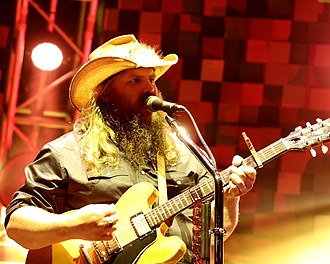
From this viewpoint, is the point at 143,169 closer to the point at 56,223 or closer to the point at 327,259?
the point at 56,223

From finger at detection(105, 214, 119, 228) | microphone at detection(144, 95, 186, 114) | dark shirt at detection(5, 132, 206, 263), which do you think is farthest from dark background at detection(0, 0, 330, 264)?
finger at detection(105, 214, 119, 228)

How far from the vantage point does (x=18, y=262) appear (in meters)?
3.75

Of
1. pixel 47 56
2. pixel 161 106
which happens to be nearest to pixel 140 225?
pixel 161 106

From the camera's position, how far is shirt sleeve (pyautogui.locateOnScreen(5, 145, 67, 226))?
2.70 m

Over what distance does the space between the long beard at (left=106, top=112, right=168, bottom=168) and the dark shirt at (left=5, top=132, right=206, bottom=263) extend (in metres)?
0.05

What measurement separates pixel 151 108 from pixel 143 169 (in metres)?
0.40

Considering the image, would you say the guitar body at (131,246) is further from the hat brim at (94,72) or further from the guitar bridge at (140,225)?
the hat brim at (94,72)

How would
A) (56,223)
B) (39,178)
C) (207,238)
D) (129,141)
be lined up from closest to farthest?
(207,238) < (56,223) < (39,178) < (129,141)

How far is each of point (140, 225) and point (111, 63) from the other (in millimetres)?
722

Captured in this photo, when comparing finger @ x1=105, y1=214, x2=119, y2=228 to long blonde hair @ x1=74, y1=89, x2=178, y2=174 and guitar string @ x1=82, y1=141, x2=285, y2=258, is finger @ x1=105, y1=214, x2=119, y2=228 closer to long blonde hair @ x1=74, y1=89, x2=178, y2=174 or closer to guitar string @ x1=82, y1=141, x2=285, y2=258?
guitar string @ x1=82, y1=141, x2=285, y2=258

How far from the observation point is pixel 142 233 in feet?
8.85

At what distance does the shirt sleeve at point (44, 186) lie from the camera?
106 inches

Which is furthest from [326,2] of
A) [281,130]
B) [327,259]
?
[327,259]

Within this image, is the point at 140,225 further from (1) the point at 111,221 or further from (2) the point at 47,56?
(2) the point at 47,56
